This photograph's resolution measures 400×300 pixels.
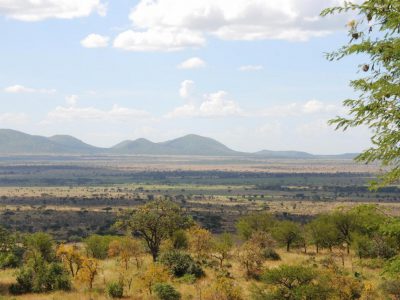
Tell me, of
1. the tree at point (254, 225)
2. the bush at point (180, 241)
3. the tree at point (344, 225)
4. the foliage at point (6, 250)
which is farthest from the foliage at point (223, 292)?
the tree at point (254, 225)

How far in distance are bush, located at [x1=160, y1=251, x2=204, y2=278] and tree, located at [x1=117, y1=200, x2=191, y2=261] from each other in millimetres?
4343

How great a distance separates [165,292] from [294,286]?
328 inches

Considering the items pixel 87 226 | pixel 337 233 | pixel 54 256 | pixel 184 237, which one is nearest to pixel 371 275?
pixel 337 233

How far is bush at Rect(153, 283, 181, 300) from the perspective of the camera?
30.2 meters

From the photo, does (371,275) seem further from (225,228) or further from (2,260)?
(225,228)

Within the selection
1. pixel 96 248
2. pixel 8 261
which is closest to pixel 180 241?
pixel 96 248

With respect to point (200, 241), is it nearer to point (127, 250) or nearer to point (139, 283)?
point (127, 250)

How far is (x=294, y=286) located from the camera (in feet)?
92.9

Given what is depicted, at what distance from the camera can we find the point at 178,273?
38.6m

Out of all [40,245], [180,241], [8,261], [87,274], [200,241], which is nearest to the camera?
[87,274]

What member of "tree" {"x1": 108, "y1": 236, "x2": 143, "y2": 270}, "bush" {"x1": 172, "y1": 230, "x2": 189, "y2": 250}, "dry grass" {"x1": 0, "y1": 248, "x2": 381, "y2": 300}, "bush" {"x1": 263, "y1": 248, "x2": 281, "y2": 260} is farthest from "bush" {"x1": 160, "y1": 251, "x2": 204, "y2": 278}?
"bush" {"x1": 172, "y1": 230, "x2": 189, "y2": 250}

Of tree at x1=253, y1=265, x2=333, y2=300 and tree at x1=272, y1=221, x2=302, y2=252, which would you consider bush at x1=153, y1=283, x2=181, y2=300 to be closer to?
tree at x1=253, y1=265, x2=333, y2=300

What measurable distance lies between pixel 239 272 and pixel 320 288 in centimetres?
1444

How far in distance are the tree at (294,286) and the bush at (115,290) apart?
972 centimetres
